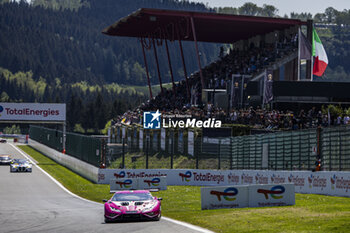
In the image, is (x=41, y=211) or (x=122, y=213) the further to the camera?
(x=41, y=211)

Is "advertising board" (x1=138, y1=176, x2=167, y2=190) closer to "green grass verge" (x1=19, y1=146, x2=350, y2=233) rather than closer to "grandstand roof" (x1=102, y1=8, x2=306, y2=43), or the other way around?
"green grass verge" (x1=19, y1=146, x2=350, y2=233)

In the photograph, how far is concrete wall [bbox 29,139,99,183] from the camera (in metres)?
44.3

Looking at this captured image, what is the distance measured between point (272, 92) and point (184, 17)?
58.0 ft

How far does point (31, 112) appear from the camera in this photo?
7681 cm

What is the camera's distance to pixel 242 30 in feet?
234

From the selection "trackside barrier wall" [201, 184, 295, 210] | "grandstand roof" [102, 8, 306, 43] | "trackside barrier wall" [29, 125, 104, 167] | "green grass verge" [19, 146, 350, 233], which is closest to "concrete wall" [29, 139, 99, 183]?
"trackside barrier wall" [29, 125, 104, 167]

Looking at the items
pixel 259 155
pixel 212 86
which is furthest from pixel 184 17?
pixel 259 155

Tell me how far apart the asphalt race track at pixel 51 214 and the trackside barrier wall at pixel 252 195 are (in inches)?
130

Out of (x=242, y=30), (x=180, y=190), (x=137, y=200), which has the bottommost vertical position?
(x=180, y=190)

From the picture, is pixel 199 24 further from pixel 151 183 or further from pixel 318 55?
pixel 151 183

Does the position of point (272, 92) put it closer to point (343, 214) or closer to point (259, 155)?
point (259, 155)

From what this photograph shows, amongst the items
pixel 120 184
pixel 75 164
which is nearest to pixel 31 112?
pixel 75 164

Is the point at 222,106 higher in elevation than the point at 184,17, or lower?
lower

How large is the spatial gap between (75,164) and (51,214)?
32566mm
